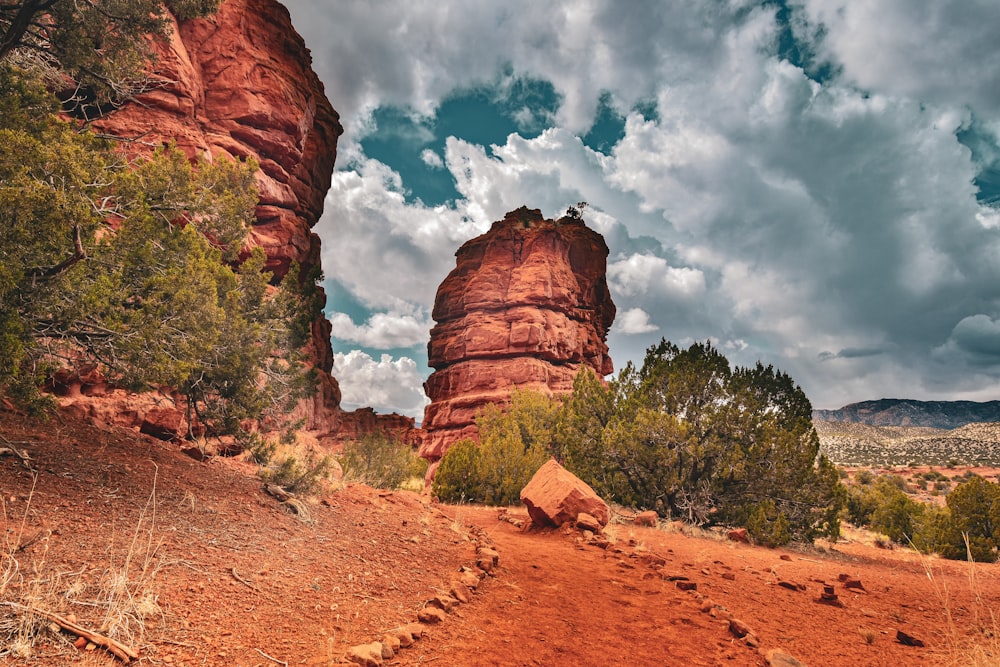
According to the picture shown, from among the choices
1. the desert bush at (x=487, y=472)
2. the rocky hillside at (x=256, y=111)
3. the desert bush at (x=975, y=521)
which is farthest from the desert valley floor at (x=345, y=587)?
the rocky hillside at (x=256, y=111)

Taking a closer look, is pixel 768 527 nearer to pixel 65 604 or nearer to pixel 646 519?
pixel 646 519

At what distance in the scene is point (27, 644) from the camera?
2596mm

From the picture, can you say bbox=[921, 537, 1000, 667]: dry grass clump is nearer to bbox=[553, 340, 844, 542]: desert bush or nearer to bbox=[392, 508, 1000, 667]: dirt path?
bbox=[392, 508, 1000, 667]: dirt path

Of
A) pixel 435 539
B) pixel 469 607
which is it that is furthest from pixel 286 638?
pixel 435 539

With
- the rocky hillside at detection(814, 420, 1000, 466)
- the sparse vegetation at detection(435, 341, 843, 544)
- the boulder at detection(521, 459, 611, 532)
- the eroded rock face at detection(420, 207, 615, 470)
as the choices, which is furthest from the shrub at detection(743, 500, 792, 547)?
the rocky hillside at detection(814, 420, 1000, 466)

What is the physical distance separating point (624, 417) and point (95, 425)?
45.5 ft

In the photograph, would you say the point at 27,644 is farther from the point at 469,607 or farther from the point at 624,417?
the point at 624,417

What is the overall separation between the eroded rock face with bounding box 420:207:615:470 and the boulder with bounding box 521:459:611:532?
97.3ft

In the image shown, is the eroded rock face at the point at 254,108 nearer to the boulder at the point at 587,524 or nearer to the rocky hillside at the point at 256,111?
the rocky hillside at the point at 256,111

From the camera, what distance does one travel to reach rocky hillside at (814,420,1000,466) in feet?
155

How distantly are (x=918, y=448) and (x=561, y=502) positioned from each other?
2657 inches

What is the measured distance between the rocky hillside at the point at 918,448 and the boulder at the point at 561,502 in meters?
38.6

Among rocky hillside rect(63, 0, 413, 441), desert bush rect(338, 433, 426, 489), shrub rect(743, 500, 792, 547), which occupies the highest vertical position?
rocky hillside rect(63, 0, 413, 441)

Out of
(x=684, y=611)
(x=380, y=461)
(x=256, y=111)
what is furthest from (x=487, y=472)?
(x=256, y=111)
